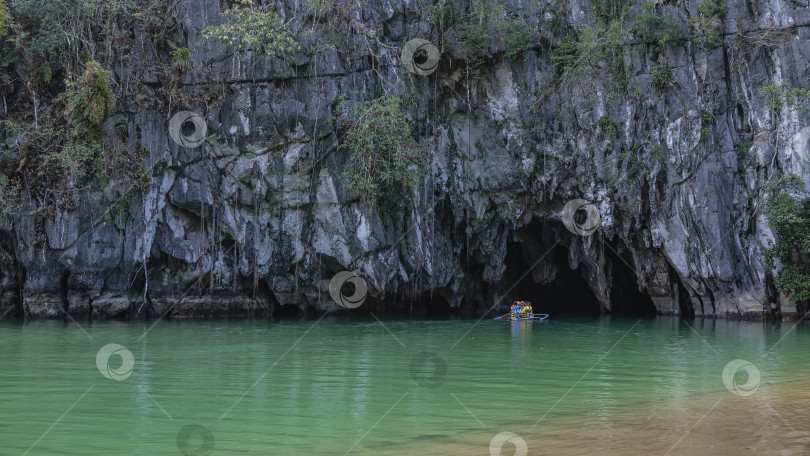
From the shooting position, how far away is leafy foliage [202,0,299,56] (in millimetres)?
19703

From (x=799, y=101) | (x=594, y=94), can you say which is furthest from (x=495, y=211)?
(x=799, y=101)

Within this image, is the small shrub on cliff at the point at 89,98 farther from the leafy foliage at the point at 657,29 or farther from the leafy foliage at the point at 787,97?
the leafy foliage at the point at 787,97

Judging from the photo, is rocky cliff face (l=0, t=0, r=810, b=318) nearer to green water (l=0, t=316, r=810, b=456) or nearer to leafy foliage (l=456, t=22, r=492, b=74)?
leafy foliage (l=456, t=22, r=492, b=74)

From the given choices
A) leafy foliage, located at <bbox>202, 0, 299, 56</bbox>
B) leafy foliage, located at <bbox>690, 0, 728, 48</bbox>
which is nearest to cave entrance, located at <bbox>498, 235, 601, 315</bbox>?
leafy foliage, located at <bbox>690, 0, 728, 48</bbox>

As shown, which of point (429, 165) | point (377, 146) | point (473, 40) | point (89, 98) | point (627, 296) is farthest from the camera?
point (627, 296)

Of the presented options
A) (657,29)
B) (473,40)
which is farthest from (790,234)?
(473,40)

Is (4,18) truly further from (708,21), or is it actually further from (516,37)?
(708,21)

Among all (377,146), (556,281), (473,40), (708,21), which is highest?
(708,21)

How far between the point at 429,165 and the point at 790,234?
9814 mm

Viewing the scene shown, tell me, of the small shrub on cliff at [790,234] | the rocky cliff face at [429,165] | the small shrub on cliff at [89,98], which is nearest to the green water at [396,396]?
the small shrub on cliff at [790,234]

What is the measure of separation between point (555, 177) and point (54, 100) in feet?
47.1

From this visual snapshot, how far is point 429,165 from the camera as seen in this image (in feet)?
71.6

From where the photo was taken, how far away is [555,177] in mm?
22203

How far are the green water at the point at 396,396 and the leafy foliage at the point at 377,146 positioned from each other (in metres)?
6.15
